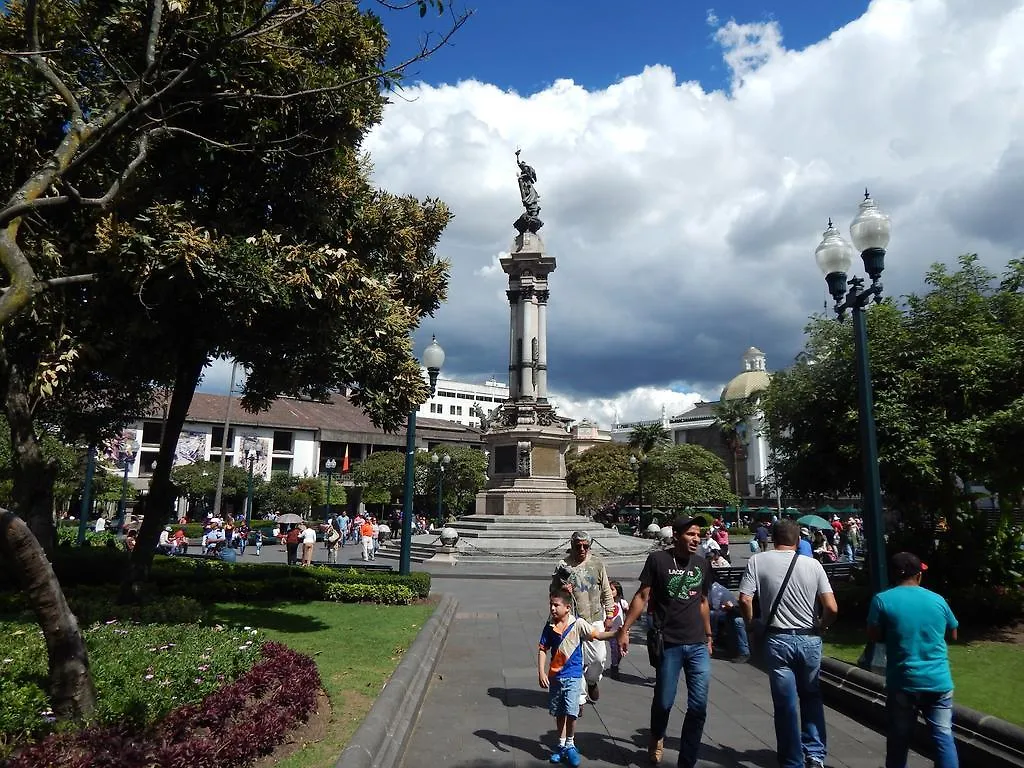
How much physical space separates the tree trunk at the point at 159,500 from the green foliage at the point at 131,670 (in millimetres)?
2749

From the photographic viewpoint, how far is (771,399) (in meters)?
12.0

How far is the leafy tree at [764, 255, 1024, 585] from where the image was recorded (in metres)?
9.09

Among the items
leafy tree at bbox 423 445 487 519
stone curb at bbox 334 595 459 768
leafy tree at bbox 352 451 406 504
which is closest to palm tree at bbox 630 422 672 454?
leafy tree at bbox 423 445 487 519

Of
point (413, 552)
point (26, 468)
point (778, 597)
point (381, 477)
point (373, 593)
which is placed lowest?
point (413, 552)

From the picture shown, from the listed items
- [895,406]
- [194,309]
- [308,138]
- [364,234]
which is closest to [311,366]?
[194,309]

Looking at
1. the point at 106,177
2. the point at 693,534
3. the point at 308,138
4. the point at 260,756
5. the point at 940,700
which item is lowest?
the point at 260,756

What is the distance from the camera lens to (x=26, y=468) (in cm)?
751

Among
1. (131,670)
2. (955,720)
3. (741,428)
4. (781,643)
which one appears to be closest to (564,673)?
(781,643)

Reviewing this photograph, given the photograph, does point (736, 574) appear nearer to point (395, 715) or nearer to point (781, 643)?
point (781, 643)

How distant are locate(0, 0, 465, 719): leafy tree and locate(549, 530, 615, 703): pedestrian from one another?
4.35 meters

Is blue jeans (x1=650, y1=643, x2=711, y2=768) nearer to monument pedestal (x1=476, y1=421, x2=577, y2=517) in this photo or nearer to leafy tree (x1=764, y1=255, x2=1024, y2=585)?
leafy tree (x1=764, y1=255, x2=1024, y2=585)

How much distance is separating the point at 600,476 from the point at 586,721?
148ft

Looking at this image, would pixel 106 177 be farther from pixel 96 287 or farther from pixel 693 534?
pixel 693 534

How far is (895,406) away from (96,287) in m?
10.8
